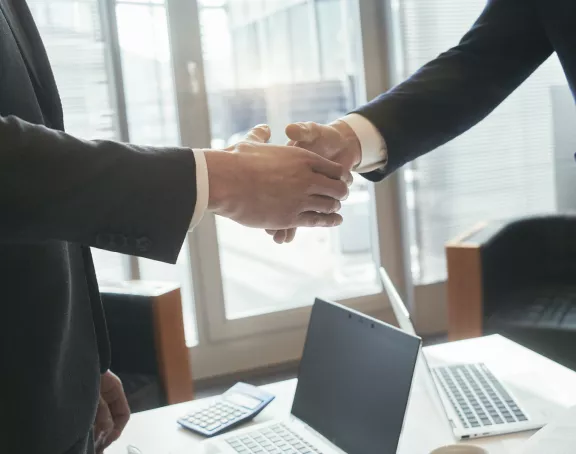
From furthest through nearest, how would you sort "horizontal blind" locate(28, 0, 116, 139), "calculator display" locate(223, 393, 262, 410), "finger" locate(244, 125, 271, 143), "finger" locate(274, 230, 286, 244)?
"horizontal blind" locate(28, 0, 116, 139)
"calculator display" locate(223, 393, 262, 410)
"finger" locate(274, 230, 286, 244)
"finger" locate(244, 125, 271, 143)

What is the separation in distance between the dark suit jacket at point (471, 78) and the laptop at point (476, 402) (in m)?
0.32

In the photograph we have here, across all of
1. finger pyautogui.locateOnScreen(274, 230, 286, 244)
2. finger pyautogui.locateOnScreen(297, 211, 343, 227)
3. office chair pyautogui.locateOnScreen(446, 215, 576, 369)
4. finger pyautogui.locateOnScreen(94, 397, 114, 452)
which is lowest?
office chair pyautogui.locateOnScreen(446, 215, 576, 369)

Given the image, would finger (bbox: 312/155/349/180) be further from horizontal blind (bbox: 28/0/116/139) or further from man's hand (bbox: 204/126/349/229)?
horizontal blind (bbox: 28/0/116/139)

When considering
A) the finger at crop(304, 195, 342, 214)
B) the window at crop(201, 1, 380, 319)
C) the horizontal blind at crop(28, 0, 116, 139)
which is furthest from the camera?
the window at crop(201, 1, 380, 319)

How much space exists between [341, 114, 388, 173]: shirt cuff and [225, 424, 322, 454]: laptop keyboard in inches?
22.4

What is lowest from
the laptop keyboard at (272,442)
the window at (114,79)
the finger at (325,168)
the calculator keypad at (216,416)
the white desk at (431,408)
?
the white desk at (431,408)

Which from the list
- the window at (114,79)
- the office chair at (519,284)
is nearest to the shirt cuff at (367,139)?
the office chair at (519,284)

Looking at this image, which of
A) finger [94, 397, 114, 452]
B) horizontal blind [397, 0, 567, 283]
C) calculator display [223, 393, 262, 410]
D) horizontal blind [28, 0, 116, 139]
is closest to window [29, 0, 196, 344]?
horizontal blind [28, 0, 116, 139]

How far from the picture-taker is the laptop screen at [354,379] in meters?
0.95

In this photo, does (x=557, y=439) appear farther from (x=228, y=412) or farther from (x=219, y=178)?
(x=228, y=412)

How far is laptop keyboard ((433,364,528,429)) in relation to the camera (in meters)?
1.13

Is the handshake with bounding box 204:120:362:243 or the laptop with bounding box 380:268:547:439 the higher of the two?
the handshake with bounding box 204:120:362:243

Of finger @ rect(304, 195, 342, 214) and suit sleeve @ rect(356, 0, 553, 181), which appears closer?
finger @ rect(304, 195, 342, 214)

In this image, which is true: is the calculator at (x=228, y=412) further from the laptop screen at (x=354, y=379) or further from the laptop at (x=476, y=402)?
the laptop at (x=476, y=402)
